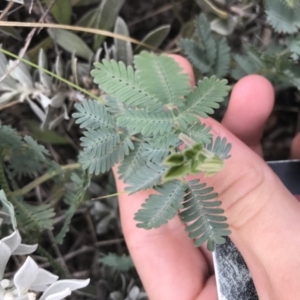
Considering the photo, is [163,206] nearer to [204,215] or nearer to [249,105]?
[204,215]

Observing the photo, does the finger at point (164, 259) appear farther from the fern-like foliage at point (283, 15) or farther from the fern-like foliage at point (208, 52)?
the fern-like foliage at point (283, 15)

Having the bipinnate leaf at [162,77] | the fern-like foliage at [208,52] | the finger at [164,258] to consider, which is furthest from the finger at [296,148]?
the bipinnate leaf at [162,77]

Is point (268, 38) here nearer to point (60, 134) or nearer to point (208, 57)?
point (208, 57)

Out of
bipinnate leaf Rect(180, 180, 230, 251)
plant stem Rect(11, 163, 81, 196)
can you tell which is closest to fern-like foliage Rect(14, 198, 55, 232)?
plant stem Rect(11, 163, 81, 196)

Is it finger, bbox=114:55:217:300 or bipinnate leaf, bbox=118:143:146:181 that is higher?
bipinnate leaf, bbox=118:143:146:181

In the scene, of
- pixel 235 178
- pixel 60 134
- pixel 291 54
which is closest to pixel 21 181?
pixel 60 134

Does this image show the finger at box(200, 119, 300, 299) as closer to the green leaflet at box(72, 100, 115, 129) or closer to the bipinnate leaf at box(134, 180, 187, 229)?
the bipinnate leaf at box(134, 180, 187, 229)
